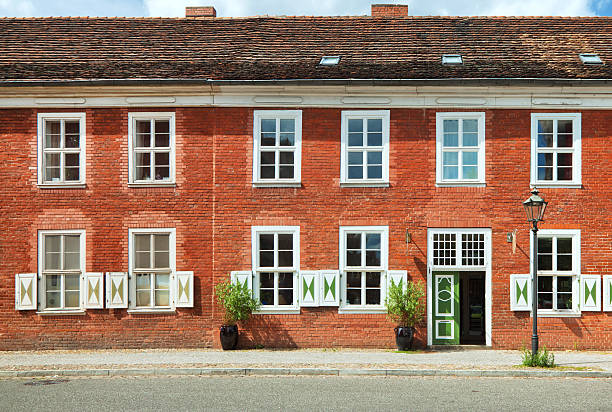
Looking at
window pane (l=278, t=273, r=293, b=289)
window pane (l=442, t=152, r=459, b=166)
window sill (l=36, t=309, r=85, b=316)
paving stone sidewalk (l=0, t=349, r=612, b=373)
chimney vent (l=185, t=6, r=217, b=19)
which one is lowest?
paving stone sidewalk (l=0, t=349, r=612, b=373)

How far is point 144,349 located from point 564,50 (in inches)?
535

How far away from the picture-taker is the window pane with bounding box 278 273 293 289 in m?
17.0

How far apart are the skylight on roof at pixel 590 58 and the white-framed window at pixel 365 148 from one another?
5.49 meters

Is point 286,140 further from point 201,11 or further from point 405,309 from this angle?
point 201,11

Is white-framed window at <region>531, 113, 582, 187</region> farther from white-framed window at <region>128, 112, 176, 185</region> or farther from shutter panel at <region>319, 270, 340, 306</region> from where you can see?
white-framed window at <region>128, 112, 176, 185</region>

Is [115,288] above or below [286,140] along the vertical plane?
below

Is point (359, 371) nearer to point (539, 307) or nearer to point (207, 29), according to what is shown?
point (539, 307)

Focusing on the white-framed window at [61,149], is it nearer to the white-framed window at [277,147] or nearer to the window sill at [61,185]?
the window sill at [61,185]

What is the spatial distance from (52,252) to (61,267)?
0.46 m

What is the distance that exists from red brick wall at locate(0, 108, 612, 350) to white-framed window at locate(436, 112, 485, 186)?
0.20 metres

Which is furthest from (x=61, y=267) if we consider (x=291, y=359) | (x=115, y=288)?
(x=291, y=359)

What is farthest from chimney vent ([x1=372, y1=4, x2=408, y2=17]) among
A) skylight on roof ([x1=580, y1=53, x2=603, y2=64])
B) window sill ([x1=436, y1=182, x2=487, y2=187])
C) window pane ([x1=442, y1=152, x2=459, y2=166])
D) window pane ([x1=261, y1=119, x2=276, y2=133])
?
window sill ([x1=436, y1=182, x2=487, y2=187])

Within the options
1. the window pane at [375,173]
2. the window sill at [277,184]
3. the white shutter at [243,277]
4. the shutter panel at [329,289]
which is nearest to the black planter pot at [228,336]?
the white shutter at [243,277]

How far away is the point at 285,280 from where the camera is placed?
55.9 ft
